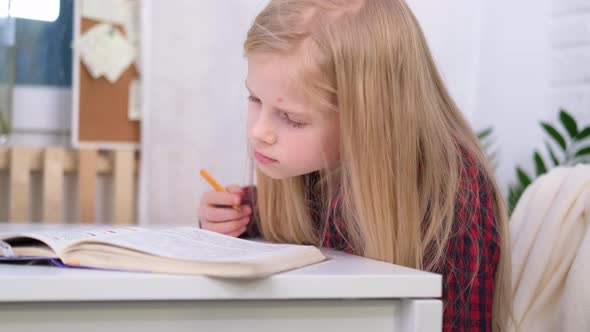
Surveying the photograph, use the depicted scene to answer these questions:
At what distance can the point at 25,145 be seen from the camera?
1.74 m

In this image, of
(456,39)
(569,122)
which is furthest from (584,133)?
(456,39)

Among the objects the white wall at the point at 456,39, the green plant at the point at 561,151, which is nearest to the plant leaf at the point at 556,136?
the green plant at the point at 561,151

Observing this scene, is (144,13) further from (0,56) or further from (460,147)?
(460,147)

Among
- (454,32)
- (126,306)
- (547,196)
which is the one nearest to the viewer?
(126,306)

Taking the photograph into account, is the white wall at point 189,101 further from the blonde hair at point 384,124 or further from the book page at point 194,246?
the book page at point 194,246

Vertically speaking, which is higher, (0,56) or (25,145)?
(0,56)

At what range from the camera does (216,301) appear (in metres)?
0.57

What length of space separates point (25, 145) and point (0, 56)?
8.7 inches

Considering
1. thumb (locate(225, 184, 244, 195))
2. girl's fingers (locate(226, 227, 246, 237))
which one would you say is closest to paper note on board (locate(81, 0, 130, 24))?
thumb (locate(225, 184, 244, 195))

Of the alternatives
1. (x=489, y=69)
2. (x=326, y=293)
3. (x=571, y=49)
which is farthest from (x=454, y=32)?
(x=326, y=293)

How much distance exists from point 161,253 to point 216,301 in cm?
7

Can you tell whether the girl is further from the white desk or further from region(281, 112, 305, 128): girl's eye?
the white desk

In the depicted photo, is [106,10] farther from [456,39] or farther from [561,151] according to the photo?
[561,151]

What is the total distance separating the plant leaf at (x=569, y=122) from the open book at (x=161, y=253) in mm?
1101
